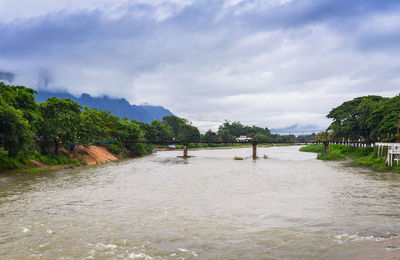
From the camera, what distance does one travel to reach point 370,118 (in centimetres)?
6819

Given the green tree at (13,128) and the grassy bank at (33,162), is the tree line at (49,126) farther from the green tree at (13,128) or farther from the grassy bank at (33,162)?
the grassy bank at (33,162)

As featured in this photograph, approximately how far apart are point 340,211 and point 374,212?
2074 millimetres

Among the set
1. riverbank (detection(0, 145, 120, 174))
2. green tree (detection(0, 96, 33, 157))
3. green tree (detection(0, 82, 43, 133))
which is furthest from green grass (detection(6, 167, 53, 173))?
green tree (detection(0, 82, 43, 133))

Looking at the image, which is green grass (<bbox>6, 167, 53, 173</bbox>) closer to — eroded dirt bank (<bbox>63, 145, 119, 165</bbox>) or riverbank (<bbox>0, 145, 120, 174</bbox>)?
riverbank (<bbox>0, 145, 120, 174</bbox>)

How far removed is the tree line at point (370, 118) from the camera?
62062mm

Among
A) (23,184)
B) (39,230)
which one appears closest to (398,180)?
(39,230)

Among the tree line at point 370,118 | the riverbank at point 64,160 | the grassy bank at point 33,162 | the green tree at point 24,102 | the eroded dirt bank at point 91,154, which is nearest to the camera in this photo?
the grassy bank at point 33,162

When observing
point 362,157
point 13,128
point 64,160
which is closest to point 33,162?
point 64,160

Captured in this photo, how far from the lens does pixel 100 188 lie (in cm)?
3222

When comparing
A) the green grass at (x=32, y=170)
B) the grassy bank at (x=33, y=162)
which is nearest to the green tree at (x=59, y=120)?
the grassy bank at (x=33, y=162)

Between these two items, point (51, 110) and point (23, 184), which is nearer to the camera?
point (23, 184)

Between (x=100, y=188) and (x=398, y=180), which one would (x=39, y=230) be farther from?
(x=398, y=180)

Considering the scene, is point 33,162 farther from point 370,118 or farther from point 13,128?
point 370,118

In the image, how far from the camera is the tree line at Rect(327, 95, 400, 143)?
62062 millimetres
